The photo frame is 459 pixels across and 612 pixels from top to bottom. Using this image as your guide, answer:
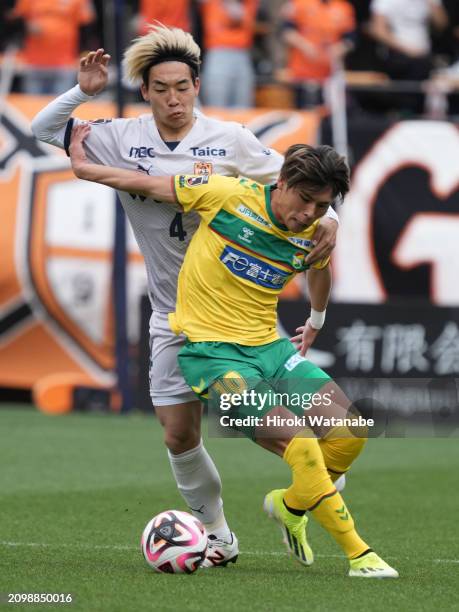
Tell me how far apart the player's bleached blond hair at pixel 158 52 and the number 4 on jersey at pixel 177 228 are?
2.26 ft

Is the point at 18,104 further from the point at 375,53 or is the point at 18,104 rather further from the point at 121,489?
the point at 121,489

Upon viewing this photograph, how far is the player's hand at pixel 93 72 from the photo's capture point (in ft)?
22.4

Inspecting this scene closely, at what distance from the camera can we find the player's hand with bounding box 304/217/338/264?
6.43 meters

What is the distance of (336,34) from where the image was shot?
54.7 feet

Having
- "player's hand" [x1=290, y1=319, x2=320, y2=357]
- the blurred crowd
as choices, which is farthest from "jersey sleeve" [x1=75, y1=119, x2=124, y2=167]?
the blurred crowd

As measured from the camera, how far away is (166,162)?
691cm

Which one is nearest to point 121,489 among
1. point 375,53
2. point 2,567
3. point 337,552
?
point 337,552

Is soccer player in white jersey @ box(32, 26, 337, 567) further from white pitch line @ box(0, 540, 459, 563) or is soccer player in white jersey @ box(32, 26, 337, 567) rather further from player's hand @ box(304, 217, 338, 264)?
player's hand @ box(304, 217, 338, 264)

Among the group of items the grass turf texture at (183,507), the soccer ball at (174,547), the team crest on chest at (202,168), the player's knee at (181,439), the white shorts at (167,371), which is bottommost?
the grass turf texture at (183,507)

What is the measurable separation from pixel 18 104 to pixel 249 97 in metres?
2.74

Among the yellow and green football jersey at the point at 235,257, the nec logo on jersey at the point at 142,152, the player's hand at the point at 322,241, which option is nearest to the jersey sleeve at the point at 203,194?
the yellow and green football jersey at the point at 235,257

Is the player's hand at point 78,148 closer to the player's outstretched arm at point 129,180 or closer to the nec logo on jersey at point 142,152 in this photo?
the player's outstretched arm at point 129,180

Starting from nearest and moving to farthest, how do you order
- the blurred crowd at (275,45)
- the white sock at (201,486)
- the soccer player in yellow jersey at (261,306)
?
1. the soccer player in yellow jersey at (261,306)
2. the white sock at (201,486)
3. the blurred crowd at (275,45)

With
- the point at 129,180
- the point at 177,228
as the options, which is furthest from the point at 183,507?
the point at 129,180
